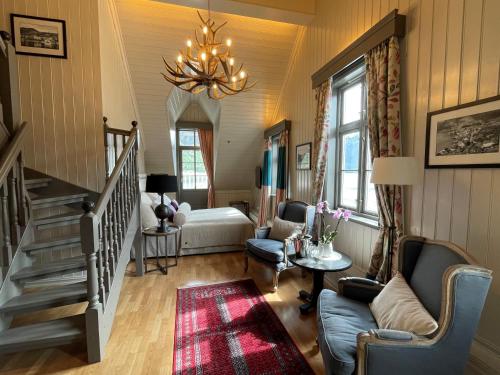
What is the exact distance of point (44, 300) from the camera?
1.91 m

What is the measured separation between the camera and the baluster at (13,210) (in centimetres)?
212

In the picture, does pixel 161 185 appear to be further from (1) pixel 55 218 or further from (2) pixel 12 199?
(2) pixel 12 199

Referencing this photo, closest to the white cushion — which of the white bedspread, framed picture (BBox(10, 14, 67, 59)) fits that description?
the white bedspread

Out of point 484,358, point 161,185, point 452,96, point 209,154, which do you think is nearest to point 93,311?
point 161,185

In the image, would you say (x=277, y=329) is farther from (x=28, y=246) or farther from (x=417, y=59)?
(x=417, y=59)

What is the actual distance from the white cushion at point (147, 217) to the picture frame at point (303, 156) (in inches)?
92.0

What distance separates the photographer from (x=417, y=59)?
190cm

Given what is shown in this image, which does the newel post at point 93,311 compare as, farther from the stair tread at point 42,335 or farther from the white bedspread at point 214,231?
the white bedspread at point 214,231

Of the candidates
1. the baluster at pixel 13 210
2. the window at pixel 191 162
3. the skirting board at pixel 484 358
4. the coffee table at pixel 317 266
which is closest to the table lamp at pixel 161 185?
the baluster at pixel 13 210

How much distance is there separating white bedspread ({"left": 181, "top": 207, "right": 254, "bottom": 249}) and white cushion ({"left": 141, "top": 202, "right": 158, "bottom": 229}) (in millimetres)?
465

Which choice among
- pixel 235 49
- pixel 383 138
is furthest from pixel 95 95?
pixel 383 138

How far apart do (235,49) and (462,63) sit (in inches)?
132

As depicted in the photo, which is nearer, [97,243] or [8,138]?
[97,243]

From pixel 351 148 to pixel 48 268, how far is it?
325 cm
